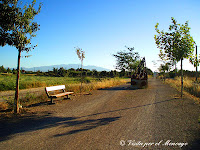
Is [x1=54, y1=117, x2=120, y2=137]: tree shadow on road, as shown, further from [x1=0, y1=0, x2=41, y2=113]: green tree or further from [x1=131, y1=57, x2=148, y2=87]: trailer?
[x1=131, y1=57, x2=148, y2=87]: trailer

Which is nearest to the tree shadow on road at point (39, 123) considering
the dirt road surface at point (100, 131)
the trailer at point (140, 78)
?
the dirt road surface at point (100, 131)

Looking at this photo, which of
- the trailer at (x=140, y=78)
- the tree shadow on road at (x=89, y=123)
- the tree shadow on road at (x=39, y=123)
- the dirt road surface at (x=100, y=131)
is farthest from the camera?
the trailer at (x=140, y=78)

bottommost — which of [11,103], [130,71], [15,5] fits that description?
[11,103]

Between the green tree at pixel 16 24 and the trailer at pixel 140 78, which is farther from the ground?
the green tree at pixel 16 24

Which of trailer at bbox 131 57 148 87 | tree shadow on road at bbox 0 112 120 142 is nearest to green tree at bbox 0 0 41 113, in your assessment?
tree shadow on road at bbox 0 112 120 142

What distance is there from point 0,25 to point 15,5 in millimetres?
962

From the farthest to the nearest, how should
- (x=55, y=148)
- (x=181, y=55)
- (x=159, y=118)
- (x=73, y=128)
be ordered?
(x=181, y=55) < (x=159, y=118) < (x=73, y=128) < (x=55, y=148)

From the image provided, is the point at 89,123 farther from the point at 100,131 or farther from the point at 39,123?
the point at 39,123

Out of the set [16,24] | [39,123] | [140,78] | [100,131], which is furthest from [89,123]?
[140,78]

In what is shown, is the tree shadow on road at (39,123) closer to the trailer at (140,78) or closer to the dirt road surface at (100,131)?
the dirt road surface at (100,131)

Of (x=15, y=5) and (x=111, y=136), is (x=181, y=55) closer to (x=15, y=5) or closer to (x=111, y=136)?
(x=111, y=136)

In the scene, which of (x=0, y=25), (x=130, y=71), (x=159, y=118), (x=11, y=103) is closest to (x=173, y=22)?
(x=159, y=118)

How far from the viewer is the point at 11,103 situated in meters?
6.45

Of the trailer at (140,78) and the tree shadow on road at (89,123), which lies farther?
the trailer at (140,78)
